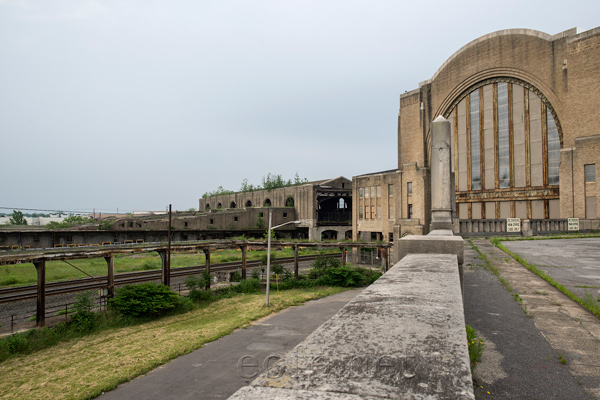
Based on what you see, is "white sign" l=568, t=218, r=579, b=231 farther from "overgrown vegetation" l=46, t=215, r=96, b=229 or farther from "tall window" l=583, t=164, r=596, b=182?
"overgrown vegetation" l=46, t=215, r=96, b=229

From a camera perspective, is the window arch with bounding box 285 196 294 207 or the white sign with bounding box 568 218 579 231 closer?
the white sign with bounding box 568 218 579 231

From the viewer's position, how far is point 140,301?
72.4ft

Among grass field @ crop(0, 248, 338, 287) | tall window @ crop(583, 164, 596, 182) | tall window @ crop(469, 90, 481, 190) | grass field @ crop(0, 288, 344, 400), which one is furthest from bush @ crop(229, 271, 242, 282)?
tall window @ crop(583, 164, 596, 182)

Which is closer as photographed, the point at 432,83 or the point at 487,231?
the point at 487,231

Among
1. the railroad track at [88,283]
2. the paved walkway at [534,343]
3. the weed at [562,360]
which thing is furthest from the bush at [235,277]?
the weed at [562,360]

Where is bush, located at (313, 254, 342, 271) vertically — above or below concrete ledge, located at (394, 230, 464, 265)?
below

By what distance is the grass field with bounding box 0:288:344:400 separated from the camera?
516 inches

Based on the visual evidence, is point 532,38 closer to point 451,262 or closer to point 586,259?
point 586,259

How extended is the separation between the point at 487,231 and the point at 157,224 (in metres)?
43.3

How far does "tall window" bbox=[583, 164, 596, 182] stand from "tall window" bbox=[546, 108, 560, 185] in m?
3.55

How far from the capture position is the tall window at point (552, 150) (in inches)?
1513

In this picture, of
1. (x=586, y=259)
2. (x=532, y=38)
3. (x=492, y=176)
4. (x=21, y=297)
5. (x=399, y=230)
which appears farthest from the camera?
(x=399, y=230)

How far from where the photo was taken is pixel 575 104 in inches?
1438

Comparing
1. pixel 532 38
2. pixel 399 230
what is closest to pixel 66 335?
pixel 399 230
